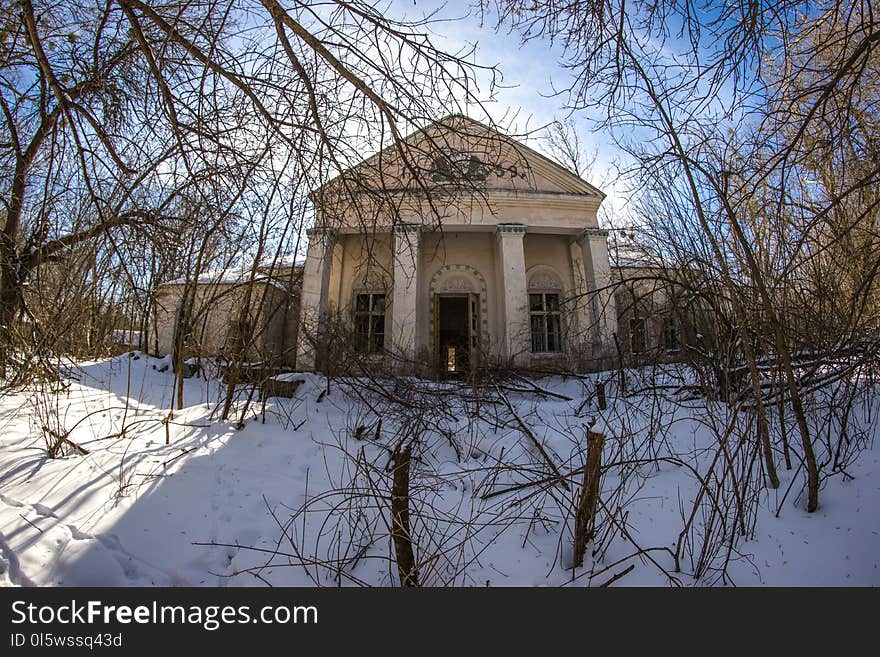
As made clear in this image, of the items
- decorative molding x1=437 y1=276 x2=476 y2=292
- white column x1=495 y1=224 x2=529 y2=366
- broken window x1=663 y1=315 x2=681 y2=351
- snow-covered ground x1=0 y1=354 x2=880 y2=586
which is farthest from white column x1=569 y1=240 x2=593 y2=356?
snow-covered ground x1=0 y1=354 x2=880 y2=586

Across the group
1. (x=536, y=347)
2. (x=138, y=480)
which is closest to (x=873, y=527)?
(x=138, y=480)

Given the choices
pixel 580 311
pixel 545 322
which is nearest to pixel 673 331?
pixel 580 311

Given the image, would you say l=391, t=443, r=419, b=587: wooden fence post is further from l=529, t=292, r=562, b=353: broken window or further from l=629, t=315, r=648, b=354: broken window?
l=529, t=292, r=562, b=353: broken window

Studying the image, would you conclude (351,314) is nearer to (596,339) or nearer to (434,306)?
(434,306)

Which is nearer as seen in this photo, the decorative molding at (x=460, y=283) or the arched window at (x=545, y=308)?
the arched window at (x=545, y=308)

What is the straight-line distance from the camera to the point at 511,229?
1177cm

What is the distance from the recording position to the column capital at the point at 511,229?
11.7 m

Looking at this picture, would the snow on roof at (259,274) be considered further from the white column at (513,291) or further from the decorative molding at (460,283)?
the white column at (513,291)

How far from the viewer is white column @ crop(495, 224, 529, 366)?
35.8 ft

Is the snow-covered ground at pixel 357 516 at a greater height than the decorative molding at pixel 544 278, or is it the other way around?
the decorative molding at pixel 544 278

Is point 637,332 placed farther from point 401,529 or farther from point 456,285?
point 456,285

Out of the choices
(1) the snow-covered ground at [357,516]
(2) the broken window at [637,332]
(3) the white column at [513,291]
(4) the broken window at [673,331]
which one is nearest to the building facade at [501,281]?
(3) the white column at [513,291]

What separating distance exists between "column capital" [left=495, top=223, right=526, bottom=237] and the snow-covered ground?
8016 mm
